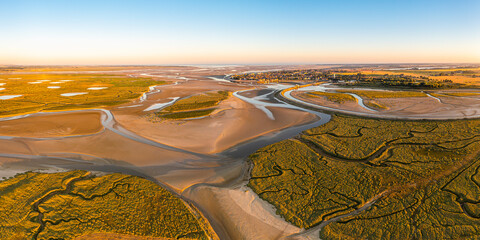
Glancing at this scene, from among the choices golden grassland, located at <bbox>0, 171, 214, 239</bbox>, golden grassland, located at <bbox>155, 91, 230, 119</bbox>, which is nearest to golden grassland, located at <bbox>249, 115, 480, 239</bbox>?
golden grassland, located at <bbox>0, 171, 214, 239</bbox>

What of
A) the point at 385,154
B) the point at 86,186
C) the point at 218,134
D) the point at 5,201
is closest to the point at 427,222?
the point at 385,154

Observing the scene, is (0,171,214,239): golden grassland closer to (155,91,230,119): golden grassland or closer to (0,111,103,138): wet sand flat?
(0,111,103,138): wet sand flat

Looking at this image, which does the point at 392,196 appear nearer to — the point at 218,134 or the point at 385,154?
the point at 385,154

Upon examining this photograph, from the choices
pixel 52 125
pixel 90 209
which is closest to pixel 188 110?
pixel 52 125

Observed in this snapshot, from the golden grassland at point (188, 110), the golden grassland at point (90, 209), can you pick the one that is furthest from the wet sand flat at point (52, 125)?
the golden grassland at point (90, 209)

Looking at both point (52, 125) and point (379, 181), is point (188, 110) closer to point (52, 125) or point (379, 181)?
point (52, 125)
